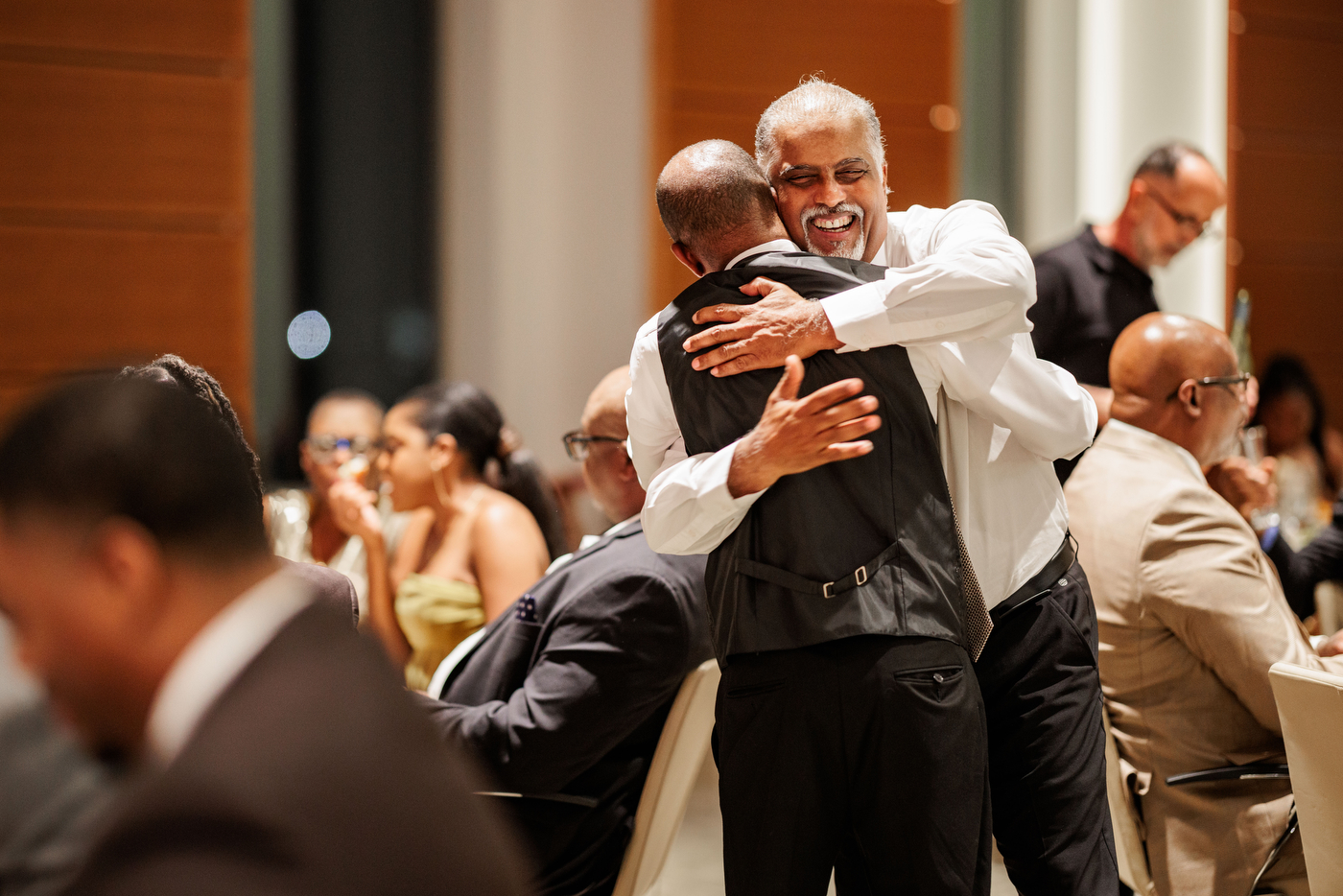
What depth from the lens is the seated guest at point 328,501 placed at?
3.38 m

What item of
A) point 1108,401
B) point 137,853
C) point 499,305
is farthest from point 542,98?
point 137,853

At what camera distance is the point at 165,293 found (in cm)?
505

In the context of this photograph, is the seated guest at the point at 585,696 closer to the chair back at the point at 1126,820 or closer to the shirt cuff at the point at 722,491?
the shirt cuff at the point at 722,491

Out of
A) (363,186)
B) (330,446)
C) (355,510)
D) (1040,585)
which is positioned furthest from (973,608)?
(363,186)

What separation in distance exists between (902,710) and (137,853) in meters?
Answer: 0.97

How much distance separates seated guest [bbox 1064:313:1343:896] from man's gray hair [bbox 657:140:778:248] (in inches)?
38.3

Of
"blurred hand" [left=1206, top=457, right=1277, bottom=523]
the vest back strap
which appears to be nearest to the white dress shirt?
the vest back strap

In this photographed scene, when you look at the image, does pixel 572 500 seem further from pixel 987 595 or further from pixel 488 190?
pixel 987 595

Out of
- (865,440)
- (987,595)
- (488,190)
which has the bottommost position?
(987,595)

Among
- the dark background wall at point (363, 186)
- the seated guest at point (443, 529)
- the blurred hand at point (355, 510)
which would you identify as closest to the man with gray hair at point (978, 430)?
the seated guest at point (443, 529)

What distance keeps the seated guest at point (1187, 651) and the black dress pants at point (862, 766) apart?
2.34 feet

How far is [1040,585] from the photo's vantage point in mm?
1742

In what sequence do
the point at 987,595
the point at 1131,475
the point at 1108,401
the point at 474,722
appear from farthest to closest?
1. the point at 1108,401
2. the point at 1131,475
3. the point at 474,722
4. the point at 987,595

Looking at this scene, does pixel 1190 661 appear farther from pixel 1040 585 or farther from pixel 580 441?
pixel 580 441
